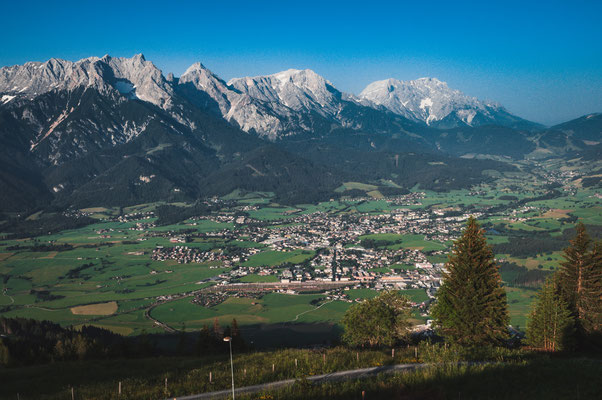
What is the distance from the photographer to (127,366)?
108 ft

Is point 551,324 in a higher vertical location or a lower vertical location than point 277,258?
higher

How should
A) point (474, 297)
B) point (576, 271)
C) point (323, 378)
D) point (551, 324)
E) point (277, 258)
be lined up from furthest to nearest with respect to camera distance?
point (277, 258)
point (576, 271)
point (551, 324)
point (474, 297)
point (323, 378)

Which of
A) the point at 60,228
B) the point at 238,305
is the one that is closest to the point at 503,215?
the point at 238,305

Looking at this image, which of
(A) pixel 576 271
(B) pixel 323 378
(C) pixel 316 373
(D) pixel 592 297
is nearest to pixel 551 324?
(D) pixel 592 297

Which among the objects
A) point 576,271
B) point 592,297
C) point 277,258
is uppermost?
point 576,271

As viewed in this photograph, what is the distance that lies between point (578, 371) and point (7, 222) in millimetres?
199663

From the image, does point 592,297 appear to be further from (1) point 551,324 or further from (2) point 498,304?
(2) point 498,304

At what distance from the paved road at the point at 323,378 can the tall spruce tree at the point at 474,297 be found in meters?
8.41

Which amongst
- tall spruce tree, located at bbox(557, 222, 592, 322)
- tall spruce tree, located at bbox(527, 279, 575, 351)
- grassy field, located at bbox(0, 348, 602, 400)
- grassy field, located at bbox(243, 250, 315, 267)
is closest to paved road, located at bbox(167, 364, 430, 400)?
grassy field, located at bbox(0, 348, 602, 400)

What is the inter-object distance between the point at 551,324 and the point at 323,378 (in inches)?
777

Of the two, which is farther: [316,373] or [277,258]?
[277,258]

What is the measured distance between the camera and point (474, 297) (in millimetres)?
30984

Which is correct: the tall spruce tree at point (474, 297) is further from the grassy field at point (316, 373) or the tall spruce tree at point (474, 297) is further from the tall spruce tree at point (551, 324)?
the grassy field at point (316, 373)

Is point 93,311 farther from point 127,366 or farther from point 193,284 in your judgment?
point 127,366
